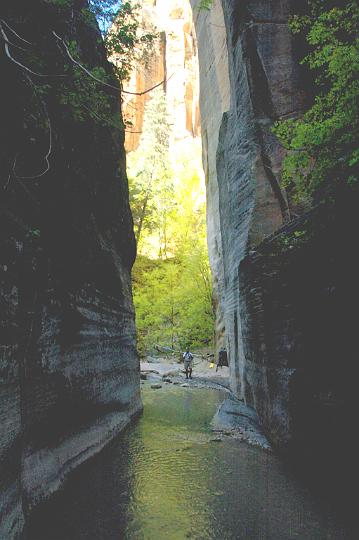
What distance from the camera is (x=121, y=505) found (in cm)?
563

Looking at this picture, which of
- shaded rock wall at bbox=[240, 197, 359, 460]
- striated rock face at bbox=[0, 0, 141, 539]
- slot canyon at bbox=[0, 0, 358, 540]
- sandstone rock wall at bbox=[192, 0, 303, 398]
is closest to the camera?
striated rock face at bbox=[0, 0, 141, 539]

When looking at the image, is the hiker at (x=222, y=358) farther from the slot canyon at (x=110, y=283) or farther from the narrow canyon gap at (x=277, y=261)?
the slot canyon at (x=110, y=283)

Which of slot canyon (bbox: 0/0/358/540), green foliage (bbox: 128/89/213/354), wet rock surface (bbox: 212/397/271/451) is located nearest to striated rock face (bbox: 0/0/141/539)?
slot canyon (bbox: 0/0/358/540)

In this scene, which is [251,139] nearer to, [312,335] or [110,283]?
[110,283]

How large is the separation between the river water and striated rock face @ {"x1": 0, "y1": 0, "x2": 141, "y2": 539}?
427 millimetres

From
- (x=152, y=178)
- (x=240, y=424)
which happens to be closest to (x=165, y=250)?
(x=152, y=178)

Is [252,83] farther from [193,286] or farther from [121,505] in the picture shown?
[193,286]

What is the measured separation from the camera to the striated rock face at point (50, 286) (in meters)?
4.73

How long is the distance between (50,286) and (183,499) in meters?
4.00

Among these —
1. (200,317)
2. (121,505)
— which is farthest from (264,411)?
(200,317)

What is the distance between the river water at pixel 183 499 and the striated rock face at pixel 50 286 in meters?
0.43

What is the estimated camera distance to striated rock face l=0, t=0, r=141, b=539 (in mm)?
4727

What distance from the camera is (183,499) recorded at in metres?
5.84

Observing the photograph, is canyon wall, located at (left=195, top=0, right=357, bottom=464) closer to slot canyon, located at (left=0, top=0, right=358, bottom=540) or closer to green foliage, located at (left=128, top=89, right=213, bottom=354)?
slot canyon, located at (left=0, top=0, right=358, bottom=540)
